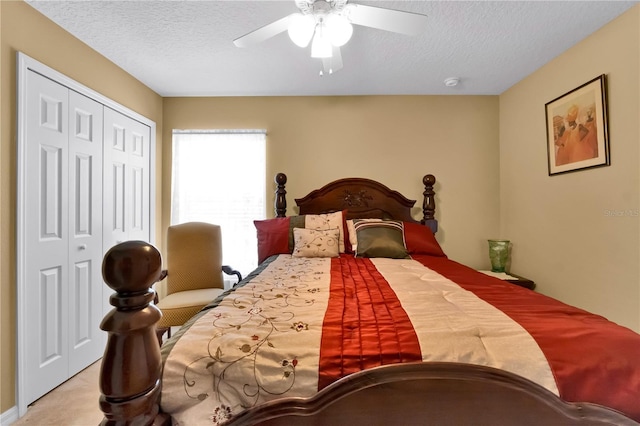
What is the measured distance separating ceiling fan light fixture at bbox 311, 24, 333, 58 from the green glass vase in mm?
2423

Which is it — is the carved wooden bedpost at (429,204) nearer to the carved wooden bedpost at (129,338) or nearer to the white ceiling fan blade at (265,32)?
the white ceiling fan blade at (265,32)

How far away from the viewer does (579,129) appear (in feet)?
7.09

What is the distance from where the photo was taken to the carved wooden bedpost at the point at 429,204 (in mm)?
2955

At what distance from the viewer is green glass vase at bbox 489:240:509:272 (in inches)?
113

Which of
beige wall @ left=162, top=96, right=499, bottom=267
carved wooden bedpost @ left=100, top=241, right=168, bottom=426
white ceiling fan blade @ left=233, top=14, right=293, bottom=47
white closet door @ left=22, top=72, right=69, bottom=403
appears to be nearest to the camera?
carved wooden bedpost @ left=100, top=241, right=168, bottom=426

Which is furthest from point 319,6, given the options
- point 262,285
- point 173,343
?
point 173,343

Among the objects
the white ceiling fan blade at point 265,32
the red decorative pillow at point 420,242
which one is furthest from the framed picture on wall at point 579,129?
the white ceiling fan blade at point 265,32

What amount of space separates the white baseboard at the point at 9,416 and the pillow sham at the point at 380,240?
2.32m

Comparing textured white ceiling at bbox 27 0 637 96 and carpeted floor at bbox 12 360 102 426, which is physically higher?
textured white ceiling at bbox 27 0 637 96

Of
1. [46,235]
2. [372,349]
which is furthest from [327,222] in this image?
[46,235]

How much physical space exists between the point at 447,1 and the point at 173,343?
2.18 m

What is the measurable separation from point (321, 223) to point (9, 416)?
2282 mm

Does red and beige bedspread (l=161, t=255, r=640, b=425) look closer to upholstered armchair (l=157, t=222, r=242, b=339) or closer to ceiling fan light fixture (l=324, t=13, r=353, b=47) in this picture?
ceiling fan light fixture (l=324, t=13, r=353, b=47)

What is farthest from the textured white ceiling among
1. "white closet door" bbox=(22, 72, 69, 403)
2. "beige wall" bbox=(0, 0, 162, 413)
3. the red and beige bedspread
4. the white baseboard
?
the white baseboard
